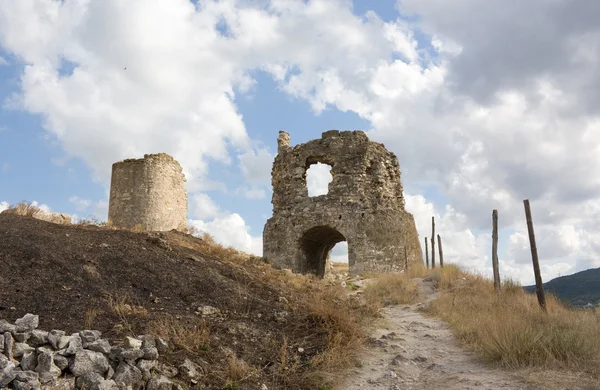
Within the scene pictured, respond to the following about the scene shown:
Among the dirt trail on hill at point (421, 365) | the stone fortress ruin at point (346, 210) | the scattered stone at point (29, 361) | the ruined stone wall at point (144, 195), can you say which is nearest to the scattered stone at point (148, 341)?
the scattered stone at point (29, 361)

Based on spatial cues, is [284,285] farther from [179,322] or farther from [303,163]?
[303,163]

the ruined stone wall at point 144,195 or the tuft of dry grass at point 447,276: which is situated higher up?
the ruined stone wall at point 144,195

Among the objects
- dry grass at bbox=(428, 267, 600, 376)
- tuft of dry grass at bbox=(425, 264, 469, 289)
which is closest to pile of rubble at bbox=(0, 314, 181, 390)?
dry grass at bbox=(428, 267, 600, 376)

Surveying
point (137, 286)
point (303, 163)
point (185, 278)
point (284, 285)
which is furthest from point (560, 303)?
point (303, 163)

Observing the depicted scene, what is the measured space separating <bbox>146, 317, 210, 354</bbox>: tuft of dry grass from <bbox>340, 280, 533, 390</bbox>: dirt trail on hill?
203cm

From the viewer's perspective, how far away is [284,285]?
1075cm

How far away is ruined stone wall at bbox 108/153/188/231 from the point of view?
18281mm

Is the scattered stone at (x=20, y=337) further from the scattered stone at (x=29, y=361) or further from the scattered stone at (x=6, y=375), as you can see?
the scattered stone at (x=6, y=375)

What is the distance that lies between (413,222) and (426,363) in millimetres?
12529

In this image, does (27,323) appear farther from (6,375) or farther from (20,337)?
(6,375)

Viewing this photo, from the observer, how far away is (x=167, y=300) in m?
7.91

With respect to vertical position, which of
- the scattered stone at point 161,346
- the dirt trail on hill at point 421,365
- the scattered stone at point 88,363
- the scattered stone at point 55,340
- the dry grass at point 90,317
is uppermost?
the dry grass at point 90,317

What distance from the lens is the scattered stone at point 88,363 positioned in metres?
5.18

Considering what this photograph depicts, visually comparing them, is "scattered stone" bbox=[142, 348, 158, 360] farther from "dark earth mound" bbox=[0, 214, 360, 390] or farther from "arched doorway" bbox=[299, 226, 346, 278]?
"arched doorway" bbox=[299, 226, 346, 278]
